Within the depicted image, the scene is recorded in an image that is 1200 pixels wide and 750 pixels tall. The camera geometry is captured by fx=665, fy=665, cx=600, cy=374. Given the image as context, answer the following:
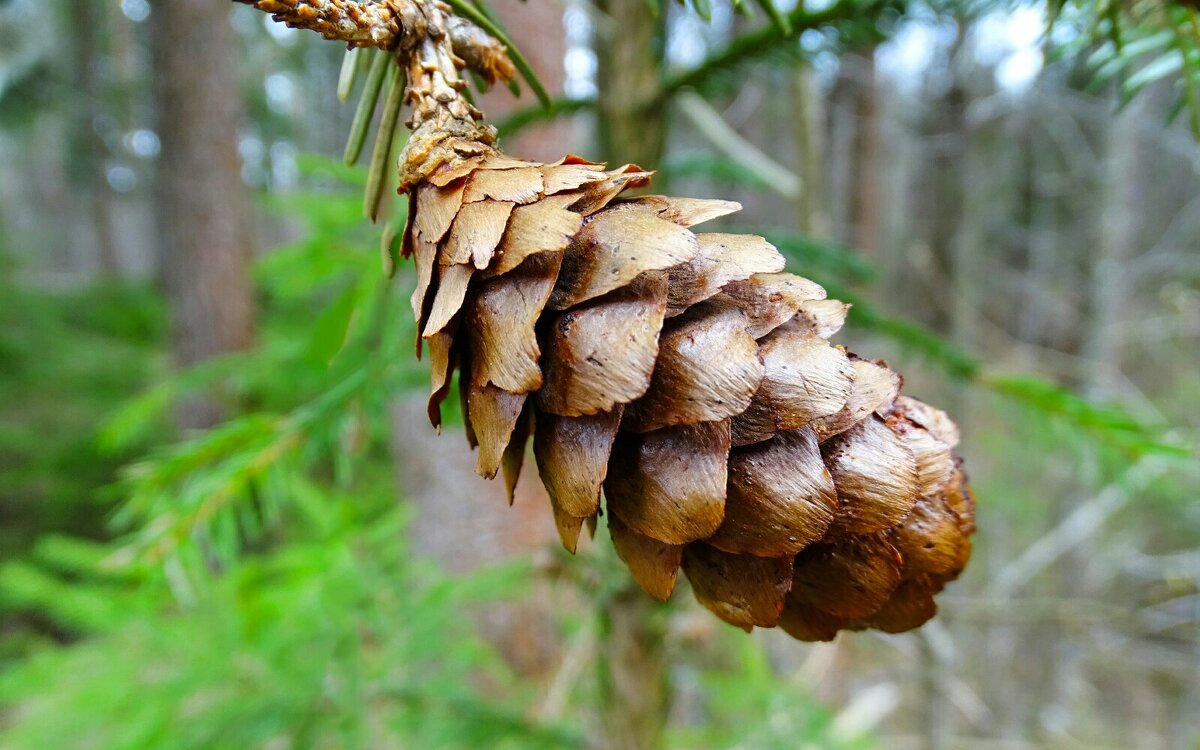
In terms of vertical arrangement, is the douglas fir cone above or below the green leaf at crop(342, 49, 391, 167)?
below

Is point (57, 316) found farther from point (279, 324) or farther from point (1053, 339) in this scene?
point (1053, 339)

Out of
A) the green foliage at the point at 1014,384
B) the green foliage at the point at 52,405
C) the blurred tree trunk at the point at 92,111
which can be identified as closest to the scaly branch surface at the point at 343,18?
the green foliage at the point at 1014,384

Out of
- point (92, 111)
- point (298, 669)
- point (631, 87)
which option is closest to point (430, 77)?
point (631, 87)

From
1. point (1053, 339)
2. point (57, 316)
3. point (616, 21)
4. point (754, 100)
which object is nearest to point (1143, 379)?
point (1053, 339)

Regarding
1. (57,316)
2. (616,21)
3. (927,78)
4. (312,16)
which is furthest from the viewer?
(57,316)

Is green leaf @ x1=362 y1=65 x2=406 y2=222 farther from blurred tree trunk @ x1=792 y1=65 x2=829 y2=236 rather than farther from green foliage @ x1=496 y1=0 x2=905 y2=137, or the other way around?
blurred tree trunk @ x1=792 y1=65 x2=829 y2=236

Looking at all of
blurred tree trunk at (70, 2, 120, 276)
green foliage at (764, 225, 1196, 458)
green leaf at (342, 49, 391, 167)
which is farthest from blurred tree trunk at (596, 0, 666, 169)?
blurred tree trunk at (70, 2, 120, 276)
